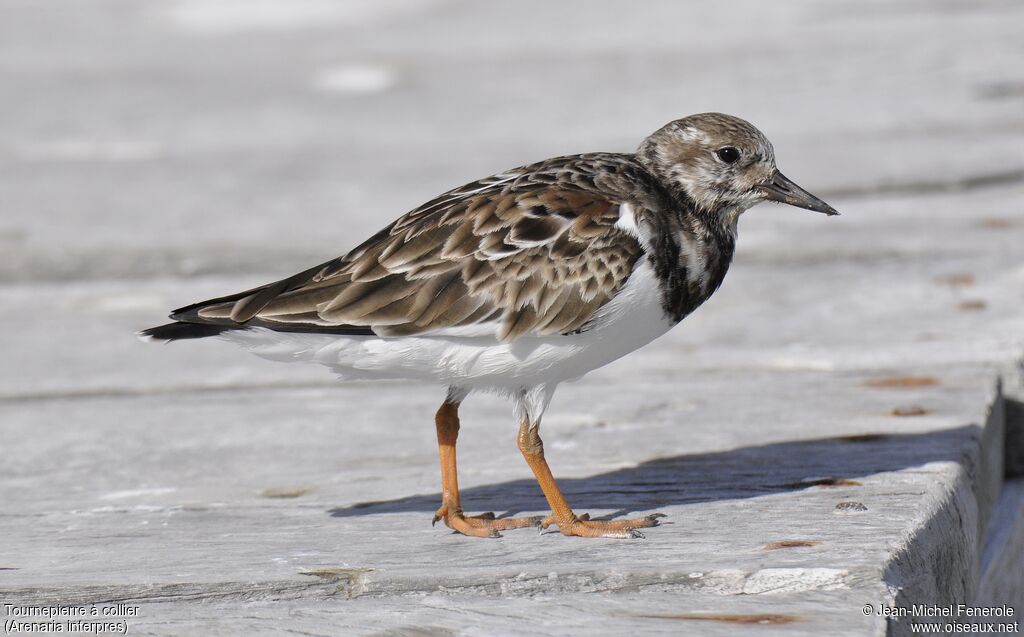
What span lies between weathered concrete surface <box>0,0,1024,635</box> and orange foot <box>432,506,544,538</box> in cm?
5

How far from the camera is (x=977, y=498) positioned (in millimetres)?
3562

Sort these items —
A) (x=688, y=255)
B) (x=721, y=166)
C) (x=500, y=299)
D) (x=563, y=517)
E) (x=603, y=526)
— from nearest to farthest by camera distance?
(x=603, y=526)
(x=563, y=517)
(x=500, y=299)
(x=688, y=255)
(x=721, y=166)

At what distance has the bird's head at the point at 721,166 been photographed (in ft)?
12.9

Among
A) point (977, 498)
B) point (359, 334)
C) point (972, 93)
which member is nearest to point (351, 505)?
point (359, 334)

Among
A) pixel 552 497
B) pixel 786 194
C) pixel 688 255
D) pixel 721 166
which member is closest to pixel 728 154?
pixel 721 166

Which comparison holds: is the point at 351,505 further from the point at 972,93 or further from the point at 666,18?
the point at 666,18

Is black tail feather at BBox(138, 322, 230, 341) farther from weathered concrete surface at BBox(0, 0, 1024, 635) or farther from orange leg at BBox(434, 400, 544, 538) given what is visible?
orange leg at BBox(434, 400, 544, 538)

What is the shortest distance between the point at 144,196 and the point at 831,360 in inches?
161

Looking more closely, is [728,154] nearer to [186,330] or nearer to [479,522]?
[479,522]

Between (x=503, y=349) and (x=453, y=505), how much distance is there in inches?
16.7

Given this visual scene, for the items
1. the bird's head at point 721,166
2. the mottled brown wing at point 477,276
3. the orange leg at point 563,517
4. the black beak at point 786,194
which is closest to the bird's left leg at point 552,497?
the orange leg at point 563,517

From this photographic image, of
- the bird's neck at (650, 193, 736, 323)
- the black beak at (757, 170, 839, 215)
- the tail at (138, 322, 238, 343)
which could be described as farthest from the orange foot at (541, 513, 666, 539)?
the black beak at (757, 170, 839, 215)

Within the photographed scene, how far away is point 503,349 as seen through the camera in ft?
11.7

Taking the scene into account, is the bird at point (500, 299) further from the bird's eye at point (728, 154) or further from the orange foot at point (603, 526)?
the bird's eye at point (728, 154)
